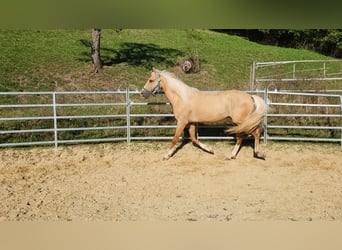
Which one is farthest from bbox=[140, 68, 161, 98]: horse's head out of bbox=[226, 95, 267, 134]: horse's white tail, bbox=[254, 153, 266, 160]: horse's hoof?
bbox=[254, 153, 266, 160]: horse's hoof

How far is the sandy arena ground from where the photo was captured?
4184 mm

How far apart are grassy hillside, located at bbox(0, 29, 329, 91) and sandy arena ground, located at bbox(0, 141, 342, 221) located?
498 centimetres

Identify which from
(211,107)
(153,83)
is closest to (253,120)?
(211,107)

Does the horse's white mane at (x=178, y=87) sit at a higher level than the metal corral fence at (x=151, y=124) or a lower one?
higher

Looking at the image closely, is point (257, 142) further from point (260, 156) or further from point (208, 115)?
point (208, 115)

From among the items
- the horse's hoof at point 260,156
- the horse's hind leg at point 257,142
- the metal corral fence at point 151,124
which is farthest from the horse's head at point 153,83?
the horse's hoof at point 260,156

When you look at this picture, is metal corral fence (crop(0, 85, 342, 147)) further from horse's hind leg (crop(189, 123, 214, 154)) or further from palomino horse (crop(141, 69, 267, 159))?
palomino horse (crop(141, 69, 267, 159))

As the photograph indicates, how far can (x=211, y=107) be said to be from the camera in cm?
592

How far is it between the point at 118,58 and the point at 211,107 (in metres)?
9.76

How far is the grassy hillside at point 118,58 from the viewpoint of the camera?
12289mm

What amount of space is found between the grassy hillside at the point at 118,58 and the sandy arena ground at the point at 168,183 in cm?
498

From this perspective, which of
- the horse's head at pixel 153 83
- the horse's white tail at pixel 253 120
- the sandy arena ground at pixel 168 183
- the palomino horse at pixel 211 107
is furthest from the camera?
the horse's head at pixel 153 83

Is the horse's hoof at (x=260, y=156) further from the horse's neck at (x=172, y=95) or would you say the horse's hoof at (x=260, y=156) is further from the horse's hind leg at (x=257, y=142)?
the horse's neck at (x=172, y=95)

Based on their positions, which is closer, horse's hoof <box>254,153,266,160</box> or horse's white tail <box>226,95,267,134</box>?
horse's white tail <box>226,95,267,134</box>
